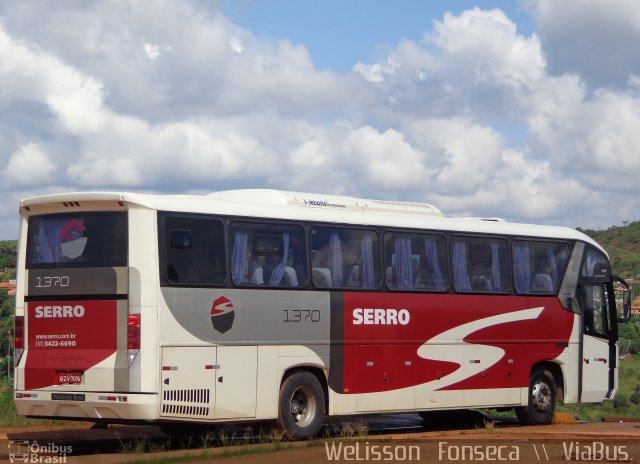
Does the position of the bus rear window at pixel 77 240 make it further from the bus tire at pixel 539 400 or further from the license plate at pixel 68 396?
the bus tire at pixel 539 400

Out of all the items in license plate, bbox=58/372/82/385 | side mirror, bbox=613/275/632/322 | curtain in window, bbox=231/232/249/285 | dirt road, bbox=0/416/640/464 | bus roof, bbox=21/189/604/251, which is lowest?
dirt road, bbox=0/416/640/464

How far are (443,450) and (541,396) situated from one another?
719 centimetres

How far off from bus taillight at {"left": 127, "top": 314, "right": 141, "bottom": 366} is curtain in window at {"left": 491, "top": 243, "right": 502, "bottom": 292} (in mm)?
7603

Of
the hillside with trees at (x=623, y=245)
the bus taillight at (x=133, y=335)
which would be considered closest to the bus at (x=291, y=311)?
the bus taillight at (x=133, y=335)

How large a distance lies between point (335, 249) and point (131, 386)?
435 centimetres

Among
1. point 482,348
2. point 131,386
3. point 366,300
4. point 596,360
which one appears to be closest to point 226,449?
point 131,386

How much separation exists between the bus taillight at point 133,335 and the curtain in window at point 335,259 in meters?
3.74

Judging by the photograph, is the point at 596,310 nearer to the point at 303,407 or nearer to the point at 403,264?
the point at 403,264

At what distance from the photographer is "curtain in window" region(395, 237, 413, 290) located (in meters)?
19.7

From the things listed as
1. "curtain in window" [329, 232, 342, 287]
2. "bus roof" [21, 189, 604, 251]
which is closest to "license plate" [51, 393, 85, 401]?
"bus roof" [21, 189, 604, 251]

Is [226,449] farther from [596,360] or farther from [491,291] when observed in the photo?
[596,360]

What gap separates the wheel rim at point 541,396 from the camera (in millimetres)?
22141

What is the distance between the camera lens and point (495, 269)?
70.0 ft

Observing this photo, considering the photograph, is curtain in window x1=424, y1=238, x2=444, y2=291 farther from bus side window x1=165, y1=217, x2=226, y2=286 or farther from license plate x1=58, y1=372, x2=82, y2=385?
license plate x1=58, y1=372, x2=82, y2=385
